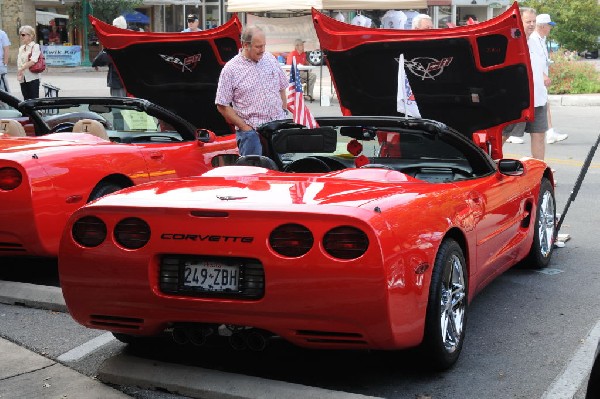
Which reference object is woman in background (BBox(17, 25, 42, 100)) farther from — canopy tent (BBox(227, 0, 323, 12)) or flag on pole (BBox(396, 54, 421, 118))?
flag on pole (BBox(396, 54, 421, 118))

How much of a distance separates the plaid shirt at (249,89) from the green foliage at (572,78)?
1758 cm

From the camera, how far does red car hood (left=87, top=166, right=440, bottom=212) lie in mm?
4801

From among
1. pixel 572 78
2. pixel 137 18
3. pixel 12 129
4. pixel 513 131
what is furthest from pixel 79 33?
pixel 12 129

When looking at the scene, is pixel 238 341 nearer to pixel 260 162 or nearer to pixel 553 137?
pixel 260 162

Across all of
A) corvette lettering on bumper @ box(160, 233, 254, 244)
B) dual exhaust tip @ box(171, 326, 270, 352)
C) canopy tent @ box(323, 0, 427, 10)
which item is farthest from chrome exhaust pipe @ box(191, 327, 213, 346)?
canopy tent @ box(323, 0, 427, 10)

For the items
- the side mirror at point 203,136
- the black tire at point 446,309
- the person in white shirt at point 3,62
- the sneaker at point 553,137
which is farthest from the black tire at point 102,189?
the person in white shirt at point 3,62

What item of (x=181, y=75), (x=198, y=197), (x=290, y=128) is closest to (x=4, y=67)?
(x=181, y=75)

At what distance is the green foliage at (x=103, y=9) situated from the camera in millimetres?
47219

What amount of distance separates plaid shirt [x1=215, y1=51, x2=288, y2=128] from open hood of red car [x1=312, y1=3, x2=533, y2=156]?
2.77 feet

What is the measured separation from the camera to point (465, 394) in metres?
4.91

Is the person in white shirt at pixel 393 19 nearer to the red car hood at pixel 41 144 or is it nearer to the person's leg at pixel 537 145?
the person's leg at pixel 537 145

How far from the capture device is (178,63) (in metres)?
9.64

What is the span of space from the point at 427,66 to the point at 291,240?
3885 mm

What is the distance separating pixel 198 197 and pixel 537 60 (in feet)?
29.3
